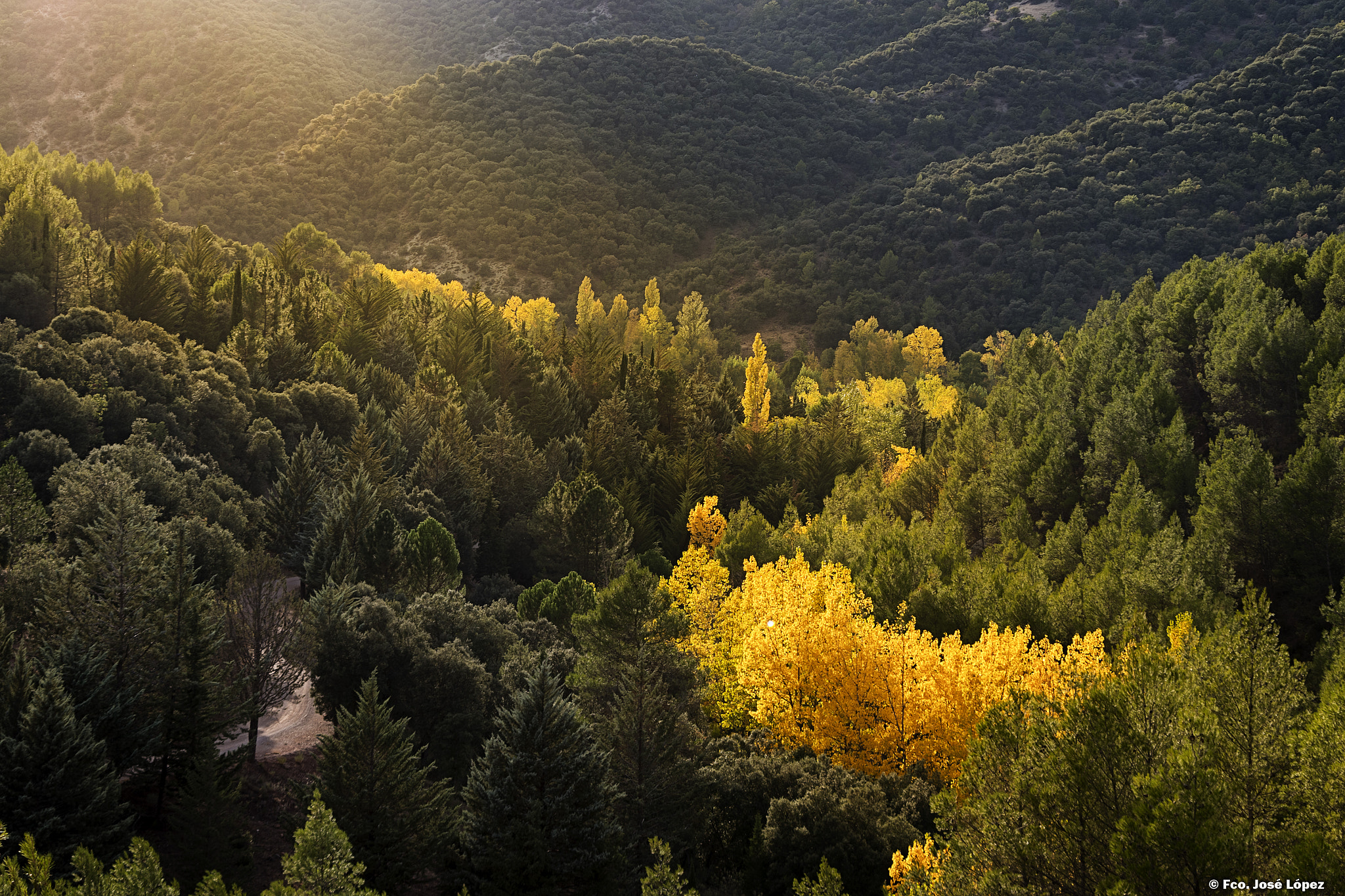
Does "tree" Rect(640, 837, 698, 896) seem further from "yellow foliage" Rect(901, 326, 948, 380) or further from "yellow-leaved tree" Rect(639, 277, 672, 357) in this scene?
"yellow foliage" Rect(901, 326, 948, 380)

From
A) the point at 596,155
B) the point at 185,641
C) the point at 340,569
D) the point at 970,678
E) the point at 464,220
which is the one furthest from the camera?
the point at 596,155

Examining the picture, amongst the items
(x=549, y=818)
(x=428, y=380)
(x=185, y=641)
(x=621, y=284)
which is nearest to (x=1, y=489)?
(x=185, y=641)

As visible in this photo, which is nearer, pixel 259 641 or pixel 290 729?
pixel 259 641

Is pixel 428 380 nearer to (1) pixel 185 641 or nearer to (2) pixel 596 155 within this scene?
(1) pixel 185 641

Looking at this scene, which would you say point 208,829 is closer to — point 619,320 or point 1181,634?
point 1181,634

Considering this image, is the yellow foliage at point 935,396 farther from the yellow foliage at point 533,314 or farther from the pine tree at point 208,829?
the pine tree at point 208,829

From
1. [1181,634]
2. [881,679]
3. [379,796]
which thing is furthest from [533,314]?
[379,796]

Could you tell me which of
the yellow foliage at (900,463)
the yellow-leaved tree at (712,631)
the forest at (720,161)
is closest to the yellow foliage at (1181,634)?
the yellow-leaved tree at (712,631)
